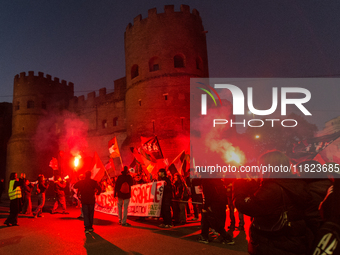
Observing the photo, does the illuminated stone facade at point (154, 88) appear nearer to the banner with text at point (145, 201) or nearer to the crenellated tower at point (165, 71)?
the crenellated tower at point (165, 71)

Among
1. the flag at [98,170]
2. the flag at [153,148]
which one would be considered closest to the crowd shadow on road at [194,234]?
the flag at [153,148]

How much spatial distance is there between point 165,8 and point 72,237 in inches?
894

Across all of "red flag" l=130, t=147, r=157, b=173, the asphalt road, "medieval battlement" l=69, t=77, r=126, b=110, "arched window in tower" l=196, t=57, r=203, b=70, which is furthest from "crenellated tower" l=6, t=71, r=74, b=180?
the asphalt road

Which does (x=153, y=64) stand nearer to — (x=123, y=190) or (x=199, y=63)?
(x=199, y=63)

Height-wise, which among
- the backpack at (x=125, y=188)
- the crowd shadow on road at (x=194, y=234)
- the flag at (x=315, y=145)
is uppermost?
the flag at (x=315, y=145)

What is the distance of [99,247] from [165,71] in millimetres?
19823

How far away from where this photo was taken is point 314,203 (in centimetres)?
285

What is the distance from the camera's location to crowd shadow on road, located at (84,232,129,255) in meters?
5.79

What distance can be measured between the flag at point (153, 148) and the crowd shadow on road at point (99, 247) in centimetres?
577

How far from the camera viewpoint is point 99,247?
618cm

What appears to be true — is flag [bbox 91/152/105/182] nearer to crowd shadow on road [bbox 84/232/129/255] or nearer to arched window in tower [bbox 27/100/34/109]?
crowd shadow on road [bbox 84/232/129/255]

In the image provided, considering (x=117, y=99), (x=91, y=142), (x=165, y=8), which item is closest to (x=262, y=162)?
(x=165, y=8)

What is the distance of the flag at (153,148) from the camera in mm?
12562

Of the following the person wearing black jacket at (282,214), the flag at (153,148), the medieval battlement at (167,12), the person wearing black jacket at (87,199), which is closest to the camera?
the person wearing black jacket at (282,214)
